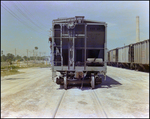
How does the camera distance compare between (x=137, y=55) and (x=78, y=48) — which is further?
(x=137, y=55)

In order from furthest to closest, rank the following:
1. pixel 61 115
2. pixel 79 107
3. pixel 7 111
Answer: pixel 79 107, pixel 7 111, pixel 61 115

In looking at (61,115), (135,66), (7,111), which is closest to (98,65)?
(61,115)

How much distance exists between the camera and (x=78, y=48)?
30.7 ft

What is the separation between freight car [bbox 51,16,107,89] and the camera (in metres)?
8.79

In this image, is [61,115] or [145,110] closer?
[61,115]

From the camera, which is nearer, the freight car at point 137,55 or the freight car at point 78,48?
the freight car at point 78,48

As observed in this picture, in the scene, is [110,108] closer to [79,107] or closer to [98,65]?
[79,107]

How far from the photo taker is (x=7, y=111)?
5.13m

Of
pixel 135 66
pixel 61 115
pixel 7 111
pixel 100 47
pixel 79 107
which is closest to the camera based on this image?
pixel 61 115

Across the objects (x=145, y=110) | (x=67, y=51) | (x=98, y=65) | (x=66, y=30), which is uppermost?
(x=66, y=30)

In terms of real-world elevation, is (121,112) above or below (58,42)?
below

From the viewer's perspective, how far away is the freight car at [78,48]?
8789mm

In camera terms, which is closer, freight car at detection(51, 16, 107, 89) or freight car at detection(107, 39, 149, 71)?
freight car at detection(51, 16, 107, 89)

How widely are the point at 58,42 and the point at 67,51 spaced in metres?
0.80
